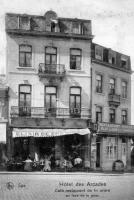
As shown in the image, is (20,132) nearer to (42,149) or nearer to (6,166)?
(42,149)

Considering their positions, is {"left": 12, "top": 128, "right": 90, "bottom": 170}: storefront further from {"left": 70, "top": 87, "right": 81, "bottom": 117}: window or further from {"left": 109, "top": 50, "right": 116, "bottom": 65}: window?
{"left": 109, "top": 50, "right": 116, "bottom": 65}: window

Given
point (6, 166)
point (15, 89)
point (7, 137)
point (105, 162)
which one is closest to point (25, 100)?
point (15, 89)

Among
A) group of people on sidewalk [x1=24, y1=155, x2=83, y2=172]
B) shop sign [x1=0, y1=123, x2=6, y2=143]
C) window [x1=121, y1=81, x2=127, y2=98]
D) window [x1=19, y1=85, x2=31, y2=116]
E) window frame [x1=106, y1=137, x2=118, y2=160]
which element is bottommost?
group of people on sidewalk [x1=24, y1=155, x2=83, y2=172]

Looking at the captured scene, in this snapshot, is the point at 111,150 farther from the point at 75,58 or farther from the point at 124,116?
the point at 75,58

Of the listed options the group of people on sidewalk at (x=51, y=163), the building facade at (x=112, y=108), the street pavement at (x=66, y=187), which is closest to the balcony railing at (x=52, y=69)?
the building facade at (x=112, y=108)

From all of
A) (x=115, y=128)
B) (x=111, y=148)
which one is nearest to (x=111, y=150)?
(x=111, y=148)

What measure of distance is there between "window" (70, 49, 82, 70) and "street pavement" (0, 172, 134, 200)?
2646 millimetres

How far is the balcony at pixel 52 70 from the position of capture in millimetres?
7079

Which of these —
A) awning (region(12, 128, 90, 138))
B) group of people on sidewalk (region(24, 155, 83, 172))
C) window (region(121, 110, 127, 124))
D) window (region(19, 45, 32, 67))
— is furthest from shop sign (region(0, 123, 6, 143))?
window (region(121, 110, 127, 124))

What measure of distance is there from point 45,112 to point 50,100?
48cm

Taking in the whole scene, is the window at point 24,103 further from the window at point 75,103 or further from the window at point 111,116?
the window at point 111,116

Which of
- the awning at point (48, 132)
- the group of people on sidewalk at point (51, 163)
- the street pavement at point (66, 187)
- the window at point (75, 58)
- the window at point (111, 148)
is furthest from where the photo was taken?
the window at point (75, 58)

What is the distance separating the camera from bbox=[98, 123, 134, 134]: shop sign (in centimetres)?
637

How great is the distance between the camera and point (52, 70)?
26.1 feet
